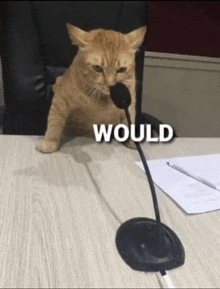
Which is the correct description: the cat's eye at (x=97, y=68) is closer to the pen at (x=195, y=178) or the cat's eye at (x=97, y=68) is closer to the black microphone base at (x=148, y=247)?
the pen at (x=195, y=178)

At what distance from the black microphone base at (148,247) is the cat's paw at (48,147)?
1.07 ft

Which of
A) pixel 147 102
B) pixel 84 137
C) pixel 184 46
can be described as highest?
pixel 184 46

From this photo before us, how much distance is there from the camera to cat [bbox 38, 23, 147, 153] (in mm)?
639

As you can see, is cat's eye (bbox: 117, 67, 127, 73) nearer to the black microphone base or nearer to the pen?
the pen

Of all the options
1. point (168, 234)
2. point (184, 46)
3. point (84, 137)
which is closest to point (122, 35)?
point (84, 137)

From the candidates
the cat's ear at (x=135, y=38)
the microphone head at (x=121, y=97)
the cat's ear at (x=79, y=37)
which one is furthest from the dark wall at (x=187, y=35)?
the microphone head at (x=121, y=97)

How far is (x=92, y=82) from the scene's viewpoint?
66cm

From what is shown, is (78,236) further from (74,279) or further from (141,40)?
(141,40)

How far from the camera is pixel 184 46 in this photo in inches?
52.6

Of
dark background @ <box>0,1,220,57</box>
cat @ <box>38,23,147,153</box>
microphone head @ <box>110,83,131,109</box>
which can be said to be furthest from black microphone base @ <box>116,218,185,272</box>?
dark background @ <box>0,1,220,57</box>

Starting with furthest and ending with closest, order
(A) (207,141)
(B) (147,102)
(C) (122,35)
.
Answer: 1. (B) (147,102)
2. (A) (207,141)
3. (C) (122,35)

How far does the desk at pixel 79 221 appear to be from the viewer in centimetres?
32

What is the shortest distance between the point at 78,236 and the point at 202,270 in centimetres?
18

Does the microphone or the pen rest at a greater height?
the microphone
